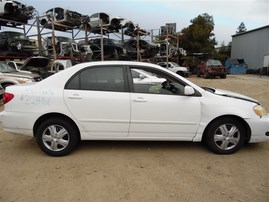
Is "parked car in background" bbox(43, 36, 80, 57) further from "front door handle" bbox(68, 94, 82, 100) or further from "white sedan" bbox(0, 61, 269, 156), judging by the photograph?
"front door handle" bbox(68, 94, 82, 100)

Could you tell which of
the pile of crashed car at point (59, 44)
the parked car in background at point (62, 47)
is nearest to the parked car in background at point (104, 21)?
the pile of crashed car at point (59, 44)

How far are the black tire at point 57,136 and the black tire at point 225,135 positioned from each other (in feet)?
7.19

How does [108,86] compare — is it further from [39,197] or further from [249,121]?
[249,121]

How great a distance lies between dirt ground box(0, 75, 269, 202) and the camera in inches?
108

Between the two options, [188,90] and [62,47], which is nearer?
[188,90]

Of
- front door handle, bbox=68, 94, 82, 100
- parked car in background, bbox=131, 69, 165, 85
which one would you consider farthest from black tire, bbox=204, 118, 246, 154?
front door handle, bbox=68, 94, 82, 100

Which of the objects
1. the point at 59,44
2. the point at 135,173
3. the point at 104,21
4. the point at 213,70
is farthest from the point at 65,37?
the point at 135,173

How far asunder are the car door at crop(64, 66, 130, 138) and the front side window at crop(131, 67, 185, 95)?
0.24 meters

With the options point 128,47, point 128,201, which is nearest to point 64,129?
point 128,201

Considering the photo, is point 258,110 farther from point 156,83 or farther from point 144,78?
point 144,78

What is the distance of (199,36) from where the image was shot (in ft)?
104

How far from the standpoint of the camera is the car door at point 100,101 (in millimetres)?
3633

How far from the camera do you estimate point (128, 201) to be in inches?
103

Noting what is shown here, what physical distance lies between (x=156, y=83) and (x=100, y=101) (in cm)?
104
